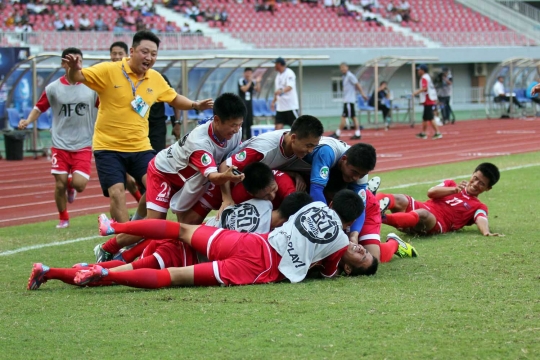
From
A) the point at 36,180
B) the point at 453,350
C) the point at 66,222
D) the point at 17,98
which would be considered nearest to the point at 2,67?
the point at 17,98

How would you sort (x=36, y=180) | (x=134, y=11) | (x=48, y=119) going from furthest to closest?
1. (x=134, y=11)
2. (x=48, y=119)
3. (x=36, y=180)

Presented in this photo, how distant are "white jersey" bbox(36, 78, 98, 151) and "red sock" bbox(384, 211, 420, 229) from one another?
157 inches

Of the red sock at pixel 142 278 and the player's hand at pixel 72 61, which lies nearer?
the red sock at pixel 142 278

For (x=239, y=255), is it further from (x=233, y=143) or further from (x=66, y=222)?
(x=66, y=222)

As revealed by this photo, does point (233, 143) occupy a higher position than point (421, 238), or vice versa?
point (233, 143)

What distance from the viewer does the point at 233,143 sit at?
7180 millimetres

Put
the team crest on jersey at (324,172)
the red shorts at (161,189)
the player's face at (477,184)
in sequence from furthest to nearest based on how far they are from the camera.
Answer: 1. the player's face at (477,184)
2. the red shorts at (161,189)
3. the team crest on jersey at (324,172)

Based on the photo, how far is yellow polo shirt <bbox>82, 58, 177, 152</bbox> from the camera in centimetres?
841

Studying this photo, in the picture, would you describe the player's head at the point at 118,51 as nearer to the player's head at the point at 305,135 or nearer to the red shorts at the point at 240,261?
the player's head at the point at 305,135

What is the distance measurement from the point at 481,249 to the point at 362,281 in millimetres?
1756

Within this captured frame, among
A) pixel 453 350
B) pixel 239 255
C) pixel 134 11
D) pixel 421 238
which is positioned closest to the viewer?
pixel 453 350

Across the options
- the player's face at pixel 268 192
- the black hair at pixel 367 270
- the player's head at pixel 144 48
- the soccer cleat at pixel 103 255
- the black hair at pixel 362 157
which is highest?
the player's head at pixel 144 48

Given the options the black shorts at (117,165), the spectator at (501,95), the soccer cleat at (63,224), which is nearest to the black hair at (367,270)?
the black shorts at (117,165)

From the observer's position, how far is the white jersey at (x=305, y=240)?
241 inches
